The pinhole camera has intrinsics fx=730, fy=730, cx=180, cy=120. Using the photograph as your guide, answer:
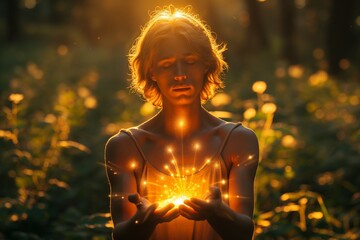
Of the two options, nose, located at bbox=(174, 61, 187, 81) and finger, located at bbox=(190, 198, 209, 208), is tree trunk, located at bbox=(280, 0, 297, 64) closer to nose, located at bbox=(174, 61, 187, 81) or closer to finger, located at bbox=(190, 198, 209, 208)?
nose, located at bbox=(174, 61, 187, 81)

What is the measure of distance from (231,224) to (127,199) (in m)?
0.51

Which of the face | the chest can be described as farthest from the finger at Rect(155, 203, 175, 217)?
the face

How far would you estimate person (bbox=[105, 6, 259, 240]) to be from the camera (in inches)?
129

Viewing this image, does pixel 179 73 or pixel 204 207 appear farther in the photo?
pixel 179 73

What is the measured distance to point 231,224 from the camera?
3.08 metres

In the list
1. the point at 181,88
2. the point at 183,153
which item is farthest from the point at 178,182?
the point at 181,88

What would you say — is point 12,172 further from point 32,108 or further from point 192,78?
point 32,108

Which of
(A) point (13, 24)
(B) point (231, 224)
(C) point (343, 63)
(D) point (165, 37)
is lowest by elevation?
(B) point (231, 224)

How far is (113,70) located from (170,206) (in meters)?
17.3

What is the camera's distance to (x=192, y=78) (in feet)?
11.1

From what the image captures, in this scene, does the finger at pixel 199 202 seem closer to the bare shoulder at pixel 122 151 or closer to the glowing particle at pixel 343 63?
the bare shoulder at pixel 122 151

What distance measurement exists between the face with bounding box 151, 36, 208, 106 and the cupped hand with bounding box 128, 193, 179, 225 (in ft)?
2.05

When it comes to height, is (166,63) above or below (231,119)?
below

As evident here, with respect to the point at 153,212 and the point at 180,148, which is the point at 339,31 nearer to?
the point at 180,148
